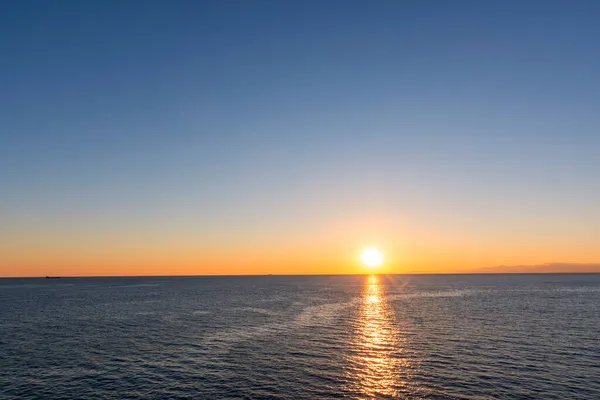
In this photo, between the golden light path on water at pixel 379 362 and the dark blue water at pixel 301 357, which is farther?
the golden light path on water at pixel 379 362

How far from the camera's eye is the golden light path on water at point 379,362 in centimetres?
5028

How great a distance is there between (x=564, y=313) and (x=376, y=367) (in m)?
88.9

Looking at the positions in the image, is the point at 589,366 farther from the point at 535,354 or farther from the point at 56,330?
the point at 56,330

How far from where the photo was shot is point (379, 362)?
206 feet

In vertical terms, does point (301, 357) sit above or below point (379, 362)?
above

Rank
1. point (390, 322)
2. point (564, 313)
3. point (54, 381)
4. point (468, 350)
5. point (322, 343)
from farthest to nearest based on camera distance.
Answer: point (564, 313), point (390, 322), point (322, 343), point (468, 350), point (54, 381)

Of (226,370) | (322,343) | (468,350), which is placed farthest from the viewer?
(322,343)

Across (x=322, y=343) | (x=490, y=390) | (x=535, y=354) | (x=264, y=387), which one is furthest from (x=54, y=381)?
(x=535, y=354)

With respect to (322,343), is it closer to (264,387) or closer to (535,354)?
(264,387)

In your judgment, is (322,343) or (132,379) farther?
(322,343)

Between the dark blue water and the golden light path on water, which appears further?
the golden light path on water

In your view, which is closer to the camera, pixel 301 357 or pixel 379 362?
pixel 379 362

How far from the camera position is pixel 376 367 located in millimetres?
60219

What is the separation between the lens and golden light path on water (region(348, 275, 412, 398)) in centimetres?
5028
